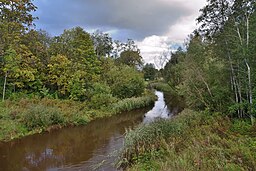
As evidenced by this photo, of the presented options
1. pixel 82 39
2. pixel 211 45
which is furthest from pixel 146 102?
pixel 211 45

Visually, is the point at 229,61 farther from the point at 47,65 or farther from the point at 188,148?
the point at 47,65

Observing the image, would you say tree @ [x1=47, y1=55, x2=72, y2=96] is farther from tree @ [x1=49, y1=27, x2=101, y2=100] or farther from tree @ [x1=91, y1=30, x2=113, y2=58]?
tree @ [x1=91, y1=30, x2=113, y2=58]

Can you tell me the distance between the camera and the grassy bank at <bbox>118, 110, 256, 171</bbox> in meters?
6.48

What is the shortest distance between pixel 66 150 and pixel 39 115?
4.34m

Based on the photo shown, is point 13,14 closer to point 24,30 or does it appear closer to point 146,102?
point 24,30

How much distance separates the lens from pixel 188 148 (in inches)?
310

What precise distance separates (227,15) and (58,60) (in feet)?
49.8

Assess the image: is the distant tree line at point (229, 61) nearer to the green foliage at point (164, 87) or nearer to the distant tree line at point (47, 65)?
the distant tree line at point (47, 65)

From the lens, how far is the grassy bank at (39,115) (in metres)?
14.4

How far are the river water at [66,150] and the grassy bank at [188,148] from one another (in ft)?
4.40

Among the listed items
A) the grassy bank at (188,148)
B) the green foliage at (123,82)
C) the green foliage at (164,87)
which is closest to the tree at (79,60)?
the green foliage at (123,82)

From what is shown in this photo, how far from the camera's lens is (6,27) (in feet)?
62.2

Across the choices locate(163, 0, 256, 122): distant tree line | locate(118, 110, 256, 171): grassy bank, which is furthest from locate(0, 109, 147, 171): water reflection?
locate(163, 0, 256, 122): distant tree line

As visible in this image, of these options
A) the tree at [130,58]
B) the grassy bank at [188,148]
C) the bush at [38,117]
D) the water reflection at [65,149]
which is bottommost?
the water reflection at [65,149]
